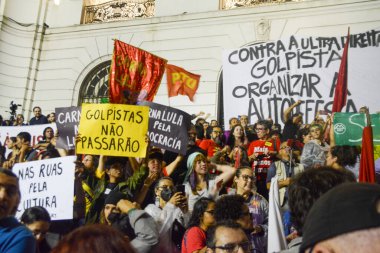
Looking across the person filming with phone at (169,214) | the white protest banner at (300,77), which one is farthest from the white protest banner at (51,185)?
the white protest banner at (300,77)

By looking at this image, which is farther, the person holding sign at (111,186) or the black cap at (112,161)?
the black cap at (112,161)

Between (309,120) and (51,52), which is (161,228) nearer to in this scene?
(309,120)

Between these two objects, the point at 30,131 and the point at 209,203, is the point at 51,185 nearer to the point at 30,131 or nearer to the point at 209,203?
the point at 209,203

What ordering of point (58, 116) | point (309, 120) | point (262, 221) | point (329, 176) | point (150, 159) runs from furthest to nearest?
point (309, 120), point (58, 116), point (150, 159), point (262, 221), point (329, 176)

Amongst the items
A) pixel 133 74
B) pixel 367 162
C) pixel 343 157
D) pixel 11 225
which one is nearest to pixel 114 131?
pixel 133 74

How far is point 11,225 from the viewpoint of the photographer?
2.33 m

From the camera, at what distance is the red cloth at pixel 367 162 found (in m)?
3.08

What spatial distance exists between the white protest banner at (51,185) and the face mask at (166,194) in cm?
103

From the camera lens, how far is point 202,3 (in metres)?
13.1

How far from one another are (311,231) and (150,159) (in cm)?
408

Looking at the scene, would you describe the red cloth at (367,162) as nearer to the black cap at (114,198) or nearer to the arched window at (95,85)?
the black cap at (114,198)

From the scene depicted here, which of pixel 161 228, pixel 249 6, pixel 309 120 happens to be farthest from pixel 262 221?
pixel 249 6

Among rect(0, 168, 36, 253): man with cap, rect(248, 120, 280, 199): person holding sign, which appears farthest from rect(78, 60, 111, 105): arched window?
rect(0, 168, 36, 253): man with cap

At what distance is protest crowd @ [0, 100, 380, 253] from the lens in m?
1.00
